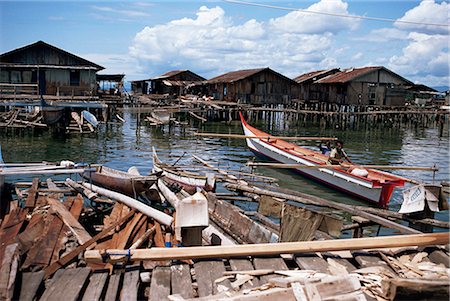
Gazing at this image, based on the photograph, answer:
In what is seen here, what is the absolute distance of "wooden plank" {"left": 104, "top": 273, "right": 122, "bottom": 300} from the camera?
13.0 feet

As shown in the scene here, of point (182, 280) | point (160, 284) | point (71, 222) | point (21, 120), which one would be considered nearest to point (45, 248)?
point (71, 222)

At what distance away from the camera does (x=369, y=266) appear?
14.7 feet

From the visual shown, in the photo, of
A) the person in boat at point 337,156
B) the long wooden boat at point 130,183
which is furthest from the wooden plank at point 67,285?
the person in boat at point 337,156

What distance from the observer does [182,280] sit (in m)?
4.12

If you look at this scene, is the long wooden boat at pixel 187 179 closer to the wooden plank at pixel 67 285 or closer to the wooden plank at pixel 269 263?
the wooden plank at pixel 269 263

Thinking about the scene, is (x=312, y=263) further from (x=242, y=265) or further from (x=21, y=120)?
(x=21, y=120)

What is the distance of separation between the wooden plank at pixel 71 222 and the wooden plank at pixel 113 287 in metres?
2.02

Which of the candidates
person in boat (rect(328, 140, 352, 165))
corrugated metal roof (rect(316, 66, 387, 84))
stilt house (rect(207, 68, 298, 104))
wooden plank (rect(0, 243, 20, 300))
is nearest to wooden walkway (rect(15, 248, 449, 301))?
wooden plank (rect(0, 243, 20, 300))

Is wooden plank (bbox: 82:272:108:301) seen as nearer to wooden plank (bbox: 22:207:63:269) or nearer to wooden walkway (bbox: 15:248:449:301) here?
wooden walkway (bbox: 15:248:449:301)

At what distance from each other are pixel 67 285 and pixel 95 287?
11.3 inches

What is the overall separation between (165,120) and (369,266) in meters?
32.6

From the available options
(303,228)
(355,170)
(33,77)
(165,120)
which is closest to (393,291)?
(303,228)

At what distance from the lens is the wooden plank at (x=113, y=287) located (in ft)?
13.0

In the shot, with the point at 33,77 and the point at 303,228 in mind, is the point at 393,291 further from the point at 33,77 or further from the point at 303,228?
the point at 33,77
